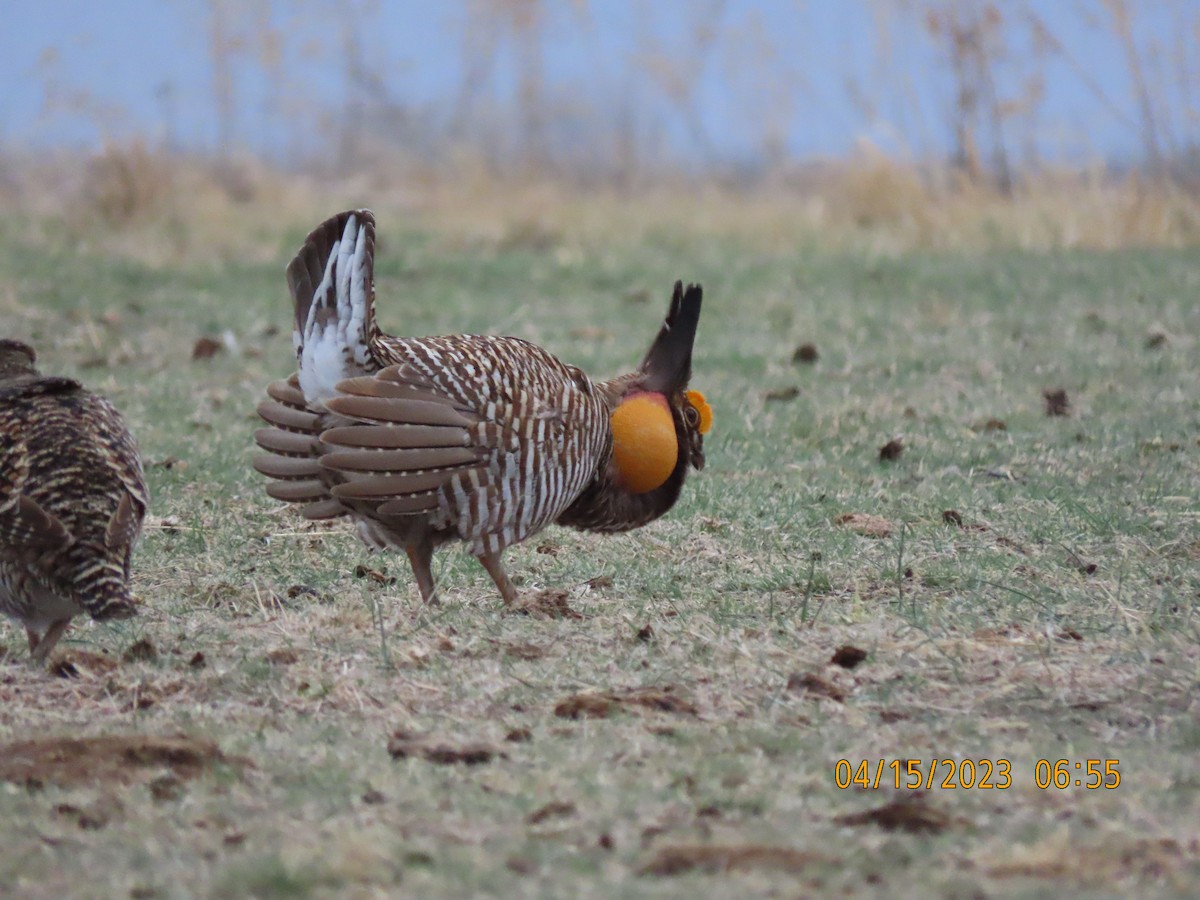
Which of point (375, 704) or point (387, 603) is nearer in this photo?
point (375, 704)

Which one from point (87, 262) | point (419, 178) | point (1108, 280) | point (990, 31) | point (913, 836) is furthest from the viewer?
point (419, 178)

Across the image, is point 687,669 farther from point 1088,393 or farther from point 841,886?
point 1088,393

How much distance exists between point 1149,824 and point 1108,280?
8487 mm

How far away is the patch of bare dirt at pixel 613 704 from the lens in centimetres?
370

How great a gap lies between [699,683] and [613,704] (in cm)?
29

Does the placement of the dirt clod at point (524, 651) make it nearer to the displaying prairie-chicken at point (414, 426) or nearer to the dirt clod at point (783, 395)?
the displaying prairie-chicken at point (414, 426)

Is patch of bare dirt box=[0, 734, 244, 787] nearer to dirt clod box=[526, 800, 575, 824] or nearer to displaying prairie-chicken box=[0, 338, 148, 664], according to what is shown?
displaying prairie-chicken box=[0, 338, 148, 664]

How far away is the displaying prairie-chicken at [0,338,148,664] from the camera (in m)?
3.85

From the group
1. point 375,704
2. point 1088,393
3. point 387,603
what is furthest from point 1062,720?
point 1088,393

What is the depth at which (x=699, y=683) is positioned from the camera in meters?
3.93

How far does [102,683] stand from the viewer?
158 inches

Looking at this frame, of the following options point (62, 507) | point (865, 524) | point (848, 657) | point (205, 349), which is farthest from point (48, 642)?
point (205, 349)

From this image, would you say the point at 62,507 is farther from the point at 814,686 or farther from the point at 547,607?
the point at 814,686
